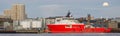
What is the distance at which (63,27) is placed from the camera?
199 meters

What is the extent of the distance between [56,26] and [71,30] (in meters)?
5.65

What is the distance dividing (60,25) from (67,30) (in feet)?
10.2

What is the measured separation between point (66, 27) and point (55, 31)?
4.29 meters

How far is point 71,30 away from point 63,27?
307cm

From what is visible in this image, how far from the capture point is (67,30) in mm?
199625

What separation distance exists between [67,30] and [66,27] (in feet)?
4.30

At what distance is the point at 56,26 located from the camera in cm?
19988

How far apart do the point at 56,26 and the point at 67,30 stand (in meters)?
4.23

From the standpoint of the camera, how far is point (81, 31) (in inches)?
7854

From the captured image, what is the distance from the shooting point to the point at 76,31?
19850 centimetres

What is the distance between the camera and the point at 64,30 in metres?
200

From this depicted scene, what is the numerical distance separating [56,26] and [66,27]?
372cm

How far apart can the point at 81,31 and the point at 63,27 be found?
667 centimetres

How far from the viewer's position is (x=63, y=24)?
199750 mm
